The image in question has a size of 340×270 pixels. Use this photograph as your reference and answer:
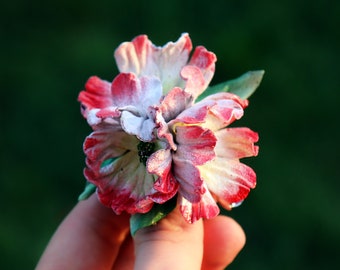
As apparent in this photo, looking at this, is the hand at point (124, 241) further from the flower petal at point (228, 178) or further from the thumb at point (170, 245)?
the flower petal at point (228, 178)

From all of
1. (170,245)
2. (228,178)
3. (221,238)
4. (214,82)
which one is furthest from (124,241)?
(214,82)

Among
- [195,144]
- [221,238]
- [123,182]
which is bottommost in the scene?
[221,238]

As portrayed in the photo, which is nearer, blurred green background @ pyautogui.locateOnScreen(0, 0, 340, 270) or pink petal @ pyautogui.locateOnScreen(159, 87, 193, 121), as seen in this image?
pink petal @ pyautogui.locateOnScreen(159, 87, 193, 121)

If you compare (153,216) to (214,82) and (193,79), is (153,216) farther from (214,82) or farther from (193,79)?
(214,82)

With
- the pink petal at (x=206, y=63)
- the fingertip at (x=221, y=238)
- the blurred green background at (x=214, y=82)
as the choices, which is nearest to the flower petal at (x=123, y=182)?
the pink petal at (x=206, y=63)

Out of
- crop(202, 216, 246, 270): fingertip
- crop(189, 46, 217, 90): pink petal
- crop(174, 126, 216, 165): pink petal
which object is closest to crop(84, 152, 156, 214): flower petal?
crop(174, 126, 216, 165): pink petal

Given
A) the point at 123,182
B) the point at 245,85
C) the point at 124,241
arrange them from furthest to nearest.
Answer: the point at 124,241
the point at 245,85
the point at 123,182

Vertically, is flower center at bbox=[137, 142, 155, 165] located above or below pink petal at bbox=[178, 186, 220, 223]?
above

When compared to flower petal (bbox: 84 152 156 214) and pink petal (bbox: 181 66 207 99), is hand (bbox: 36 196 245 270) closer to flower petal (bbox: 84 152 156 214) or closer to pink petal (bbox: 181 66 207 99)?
flower petal (bbox: 84 152 156 214)

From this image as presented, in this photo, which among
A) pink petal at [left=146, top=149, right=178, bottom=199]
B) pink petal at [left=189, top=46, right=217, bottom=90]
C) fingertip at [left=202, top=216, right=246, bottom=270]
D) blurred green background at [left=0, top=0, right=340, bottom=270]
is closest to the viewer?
pink petal at [left=146, top=149, right=178, bottom=199]
